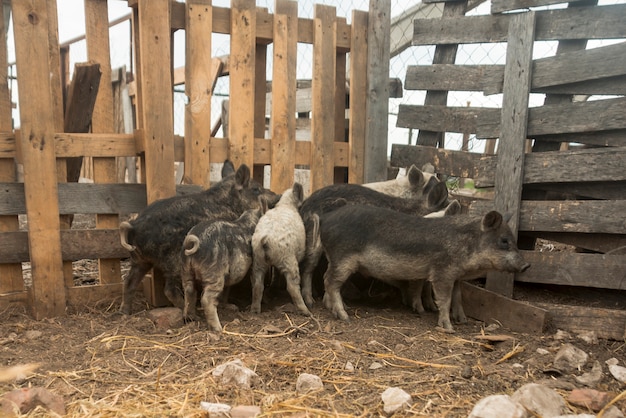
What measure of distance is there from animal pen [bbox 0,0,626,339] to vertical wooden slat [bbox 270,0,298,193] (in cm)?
1

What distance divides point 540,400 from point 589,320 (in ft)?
5.41

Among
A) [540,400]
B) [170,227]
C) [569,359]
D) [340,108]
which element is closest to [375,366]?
[540,400]

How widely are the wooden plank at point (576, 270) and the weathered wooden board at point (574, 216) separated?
209 mm

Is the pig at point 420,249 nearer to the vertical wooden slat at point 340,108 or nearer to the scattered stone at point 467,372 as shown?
the scattered stone at point 467,372

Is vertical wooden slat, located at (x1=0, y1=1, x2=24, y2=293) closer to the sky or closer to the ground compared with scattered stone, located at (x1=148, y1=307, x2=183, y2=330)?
closer to the sky

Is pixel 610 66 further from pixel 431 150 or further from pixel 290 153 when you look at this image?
pixel 290 153

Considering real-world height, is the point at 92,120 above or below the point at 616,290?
above

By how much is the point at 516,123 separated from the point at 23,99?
3957 millimetres

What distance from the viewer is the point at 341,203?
5496 millimetres

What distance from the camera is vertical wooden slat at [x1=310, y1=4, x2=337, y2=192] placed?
609 centimetres

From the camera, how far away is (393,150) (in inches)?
259

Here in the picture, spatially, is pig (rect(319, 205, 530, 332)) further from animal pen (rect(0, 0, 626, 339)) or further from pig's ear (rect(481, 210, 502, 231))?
animal pen (rect(0, 0, 626, 339))

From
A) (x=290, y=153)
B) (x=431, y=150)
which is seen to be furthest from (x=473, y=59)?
(x=290, y=153)

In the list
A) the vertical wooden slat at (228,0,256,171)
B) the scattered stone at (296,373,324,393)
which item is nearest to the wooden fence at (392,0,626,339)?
the vertical wooden slat at (228,0,256,171)
